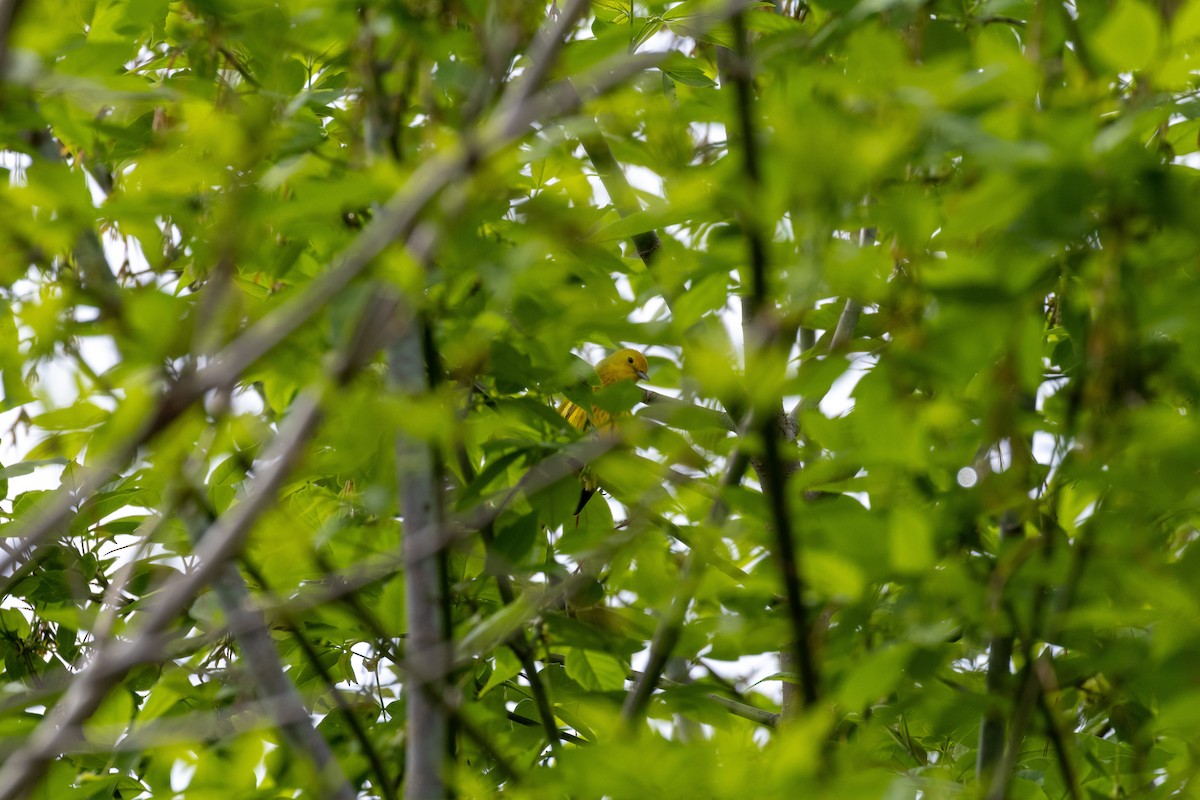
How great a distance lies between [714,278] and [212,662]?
87.1 inches

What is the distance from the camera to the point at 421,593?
171 centimetres

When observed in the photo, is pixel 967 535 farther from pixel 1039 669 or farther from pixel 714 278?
pixel 714 278

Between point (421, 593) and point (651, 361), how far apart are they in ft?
2.25

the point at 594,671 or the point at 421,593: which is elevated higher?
the point at 594,671

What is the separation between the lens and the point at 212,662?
322 centimetres

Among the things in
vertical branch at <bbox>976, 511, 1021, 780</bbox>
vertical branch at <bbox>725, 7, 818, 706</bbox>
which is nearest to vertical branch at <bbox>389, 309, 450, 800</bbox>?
vertical branch at <bbox>725, 7, 818, 706</bbox>

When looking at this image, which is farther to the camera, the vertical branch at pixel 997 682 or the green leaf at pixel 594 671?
the green leaf at pixel 594 671

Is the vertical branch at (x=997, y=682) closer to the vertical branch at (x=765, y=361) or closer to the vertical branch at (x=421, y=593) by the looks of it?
the vertical branch at (x=765, y=361)

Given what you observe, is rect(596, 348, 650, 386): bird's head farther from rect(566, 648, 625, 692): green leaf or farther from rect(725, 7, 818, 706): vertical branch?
rect(725, 7, 818, 706): vertical branch

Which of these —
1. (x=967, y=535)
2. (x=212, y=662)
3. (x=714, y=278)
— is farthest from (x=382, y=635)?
(x=212, y=662)

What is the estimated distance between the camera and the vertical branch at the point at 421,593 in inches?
64.8

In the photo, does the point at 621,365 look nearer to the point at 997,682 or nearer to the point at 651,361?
the point at 651,361

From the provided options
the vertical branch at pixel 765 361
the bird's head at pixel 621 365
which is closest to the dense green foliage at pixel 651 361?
the vertical branch at pixel 765 361

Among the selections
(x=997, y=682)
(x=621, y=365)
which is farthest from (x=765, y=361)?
(x=621, y=365)
